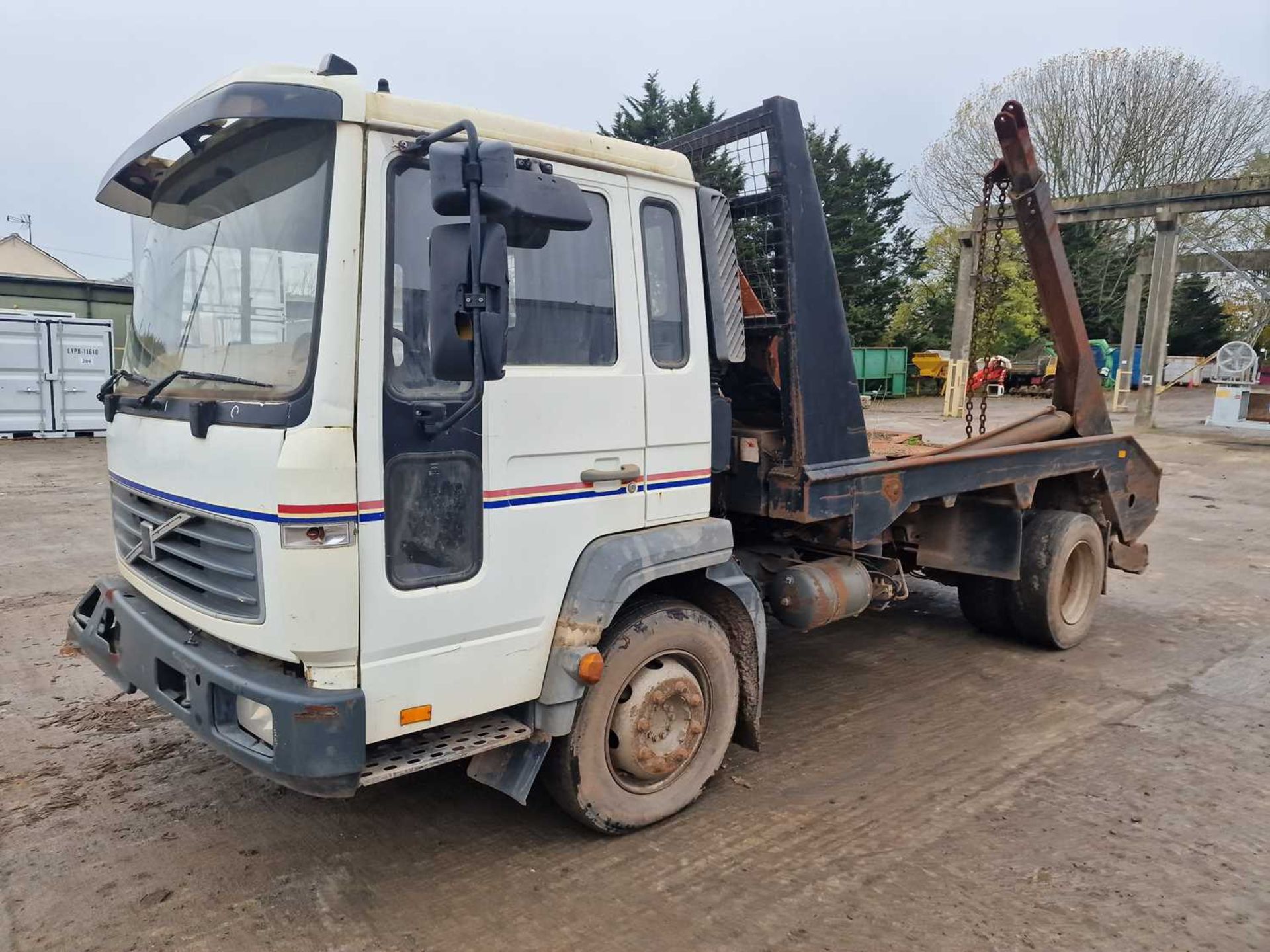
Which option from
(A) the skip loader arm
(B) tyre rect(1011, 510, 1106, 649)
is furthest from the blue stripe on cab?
(A) the skip loader arm

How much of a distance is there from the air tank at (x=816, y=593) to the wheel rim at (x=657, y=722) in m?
0.84

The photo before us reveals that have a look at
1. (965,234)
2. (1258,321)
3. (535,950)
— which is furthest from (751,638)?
(1258,321)

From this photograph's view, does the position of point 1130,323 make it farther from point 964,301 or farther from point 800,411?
point 800,411

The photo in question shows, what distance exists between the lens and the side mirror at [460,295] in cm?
256

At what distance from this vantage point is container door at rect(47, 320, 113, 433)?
16.9 metres

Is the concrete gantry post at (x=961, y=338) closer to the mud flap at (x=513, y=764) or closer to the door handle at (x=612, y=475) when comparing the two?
the door handle at (x=612, y=475)

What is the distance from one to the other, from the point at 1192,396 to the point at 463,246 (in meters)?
37.6

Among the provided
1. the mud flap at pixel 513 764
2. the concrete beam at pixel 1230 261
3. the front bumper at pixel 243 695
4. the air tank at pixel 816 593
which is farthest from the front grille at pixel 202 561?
the concrete beam at pixel 1230 261

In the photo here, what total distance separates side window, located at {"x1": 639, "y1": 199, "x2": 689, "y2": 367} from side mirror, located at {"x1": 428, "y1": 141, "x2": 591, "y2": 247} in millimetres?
654

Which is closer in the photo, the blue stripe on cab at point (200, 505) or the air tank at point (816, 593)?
the blue stripe on cab at point (200, 505)

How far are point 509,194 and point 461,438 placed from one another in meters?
0.81

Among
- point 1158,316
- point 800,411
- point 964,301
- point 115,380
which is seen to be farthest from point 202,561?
point 1158,316

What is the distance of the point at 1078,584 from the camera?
6285mm

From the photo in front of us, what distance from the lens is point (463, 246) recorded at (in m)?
2.56
